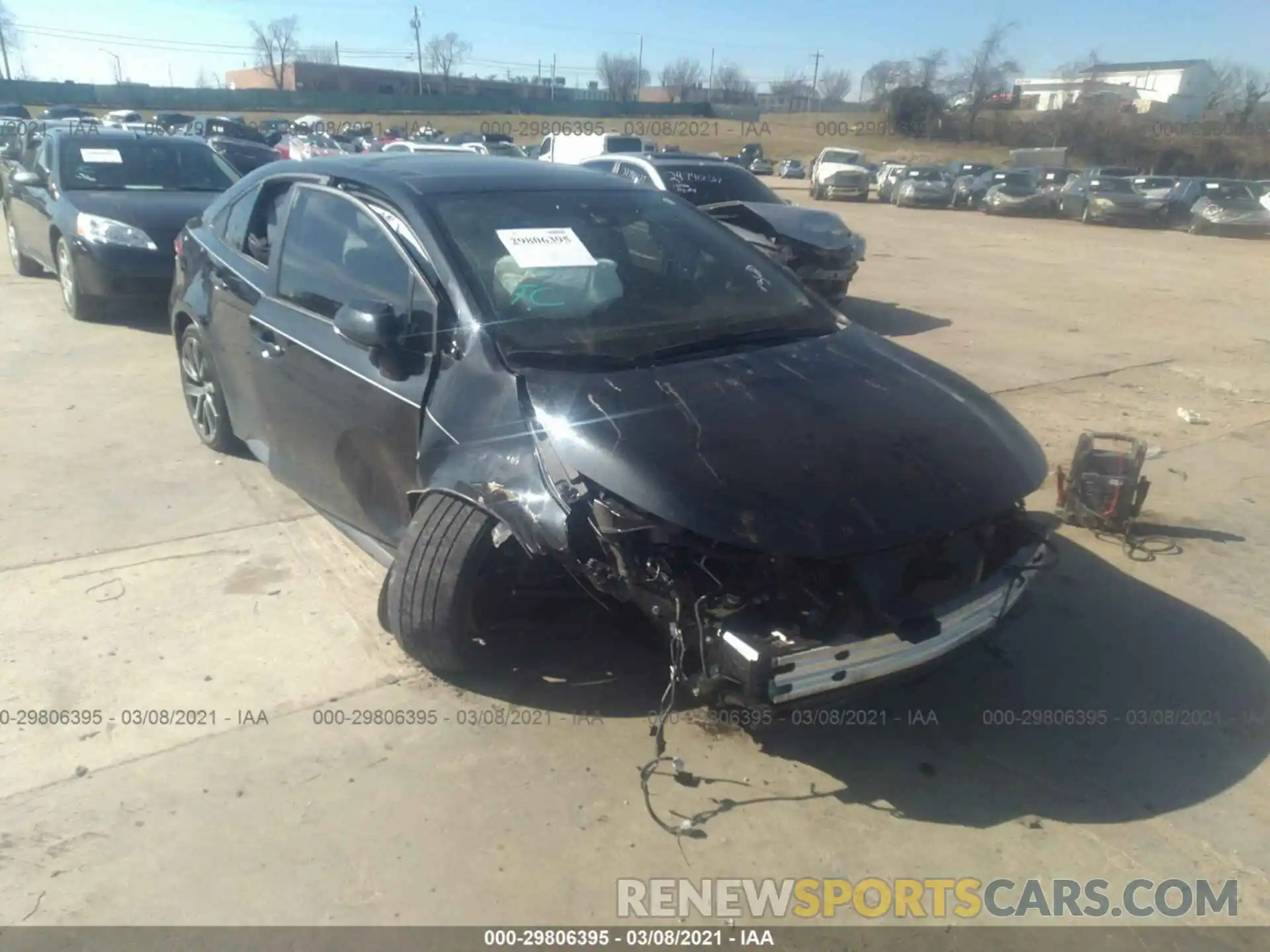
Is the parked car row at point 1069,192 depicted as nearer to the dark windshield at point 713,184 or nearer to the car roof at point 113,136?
the dark windshield at point 713,184

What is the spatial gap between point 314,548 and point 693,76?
108832 millimetres

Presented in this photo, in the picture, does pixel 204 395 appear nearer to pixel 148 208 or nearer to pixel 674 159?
pixel 148 208

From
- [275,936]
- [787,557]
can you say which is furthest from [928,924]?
[275,936]

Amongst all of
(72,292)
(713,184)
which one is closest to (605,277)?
(72,292)

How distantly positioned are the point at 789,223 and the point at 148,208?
19.6 ft

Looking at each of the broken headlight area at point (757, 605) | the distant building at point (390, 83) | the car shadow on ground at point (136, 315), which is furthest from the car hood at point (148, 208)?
the distant building at point (390, 83)

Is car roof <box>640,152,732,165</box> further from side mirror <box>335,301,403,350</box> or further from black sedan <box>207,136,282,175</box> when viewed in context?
black sedan <box>207,136,282,175</box>

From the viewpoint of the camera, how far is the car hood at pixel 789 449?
2777 millimetres

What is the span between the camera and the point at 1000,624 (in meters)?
3.25

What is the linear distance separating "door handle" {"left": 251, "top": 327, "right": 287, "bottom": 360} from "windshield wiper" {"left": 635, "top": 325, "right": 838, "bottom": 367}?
1708 millimetres

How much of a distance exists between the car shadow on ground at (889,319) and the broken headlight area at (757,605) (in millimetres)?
7255

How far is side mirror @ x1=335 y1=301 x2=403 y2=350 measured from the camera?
335 centimetres

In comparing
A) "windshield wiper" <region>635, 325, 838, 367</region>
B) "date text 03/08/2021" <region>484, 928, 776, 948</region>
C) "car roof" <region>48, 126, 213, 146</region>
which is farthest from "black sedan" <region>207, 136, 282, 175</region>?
"date text 03/08/2021" <region>484, 928, 776, 948</region>

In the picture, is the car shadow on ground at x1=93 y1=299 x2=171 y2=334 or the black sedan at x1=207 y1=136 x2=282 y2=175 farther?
the black sedan at x1=207 y1=136 x2=282 y2=175
